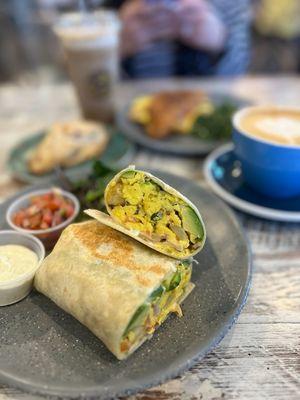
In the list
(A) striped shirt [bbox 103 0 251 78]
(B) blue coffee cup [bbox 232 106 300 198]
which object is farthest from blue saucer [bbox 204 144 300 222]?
(A) striped shirt [bbox 103 0 251 78]

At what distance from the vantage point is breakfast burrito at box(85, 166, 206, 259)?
1.26 meters

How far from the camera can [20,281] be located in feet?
4.12

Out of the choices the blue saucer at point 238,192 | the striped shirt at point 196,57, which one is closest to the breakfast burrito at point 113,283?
the blue saucer at point 238,192

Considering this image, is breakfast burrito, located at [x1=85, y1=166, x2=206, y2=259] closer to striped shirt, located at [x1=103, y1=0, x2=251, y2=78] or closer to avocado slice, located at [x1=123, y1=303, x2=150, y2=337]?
avocado slice, located at [x1=123, y1=303, x2=150, y2=337]

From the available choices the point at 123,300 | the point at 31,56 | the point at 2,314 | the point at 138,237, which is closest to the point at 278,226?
the point at 138,237

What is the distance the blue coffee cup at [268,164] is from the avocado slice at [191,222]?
0.52 meters

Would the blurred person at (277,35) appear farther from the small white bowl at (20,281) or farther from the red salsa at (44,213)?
the small white bowl at (20,281)

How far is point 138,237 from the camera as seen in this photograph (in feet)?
4.06

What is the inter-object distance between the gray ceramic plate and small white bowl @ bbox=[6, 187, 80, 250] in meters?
0.29

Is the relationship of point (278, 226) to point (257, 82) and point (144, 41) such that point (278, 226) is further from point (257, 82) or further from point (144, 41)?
point (144, 41)

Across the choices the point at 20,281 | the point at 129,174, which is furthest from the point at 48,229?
the point at 129,174

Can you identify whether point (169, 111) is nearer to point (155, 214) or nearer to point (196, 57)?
point (155, 214)

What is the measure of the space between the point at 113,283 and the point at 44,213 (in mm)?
581

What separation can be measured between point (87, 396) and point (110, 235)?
50cm
